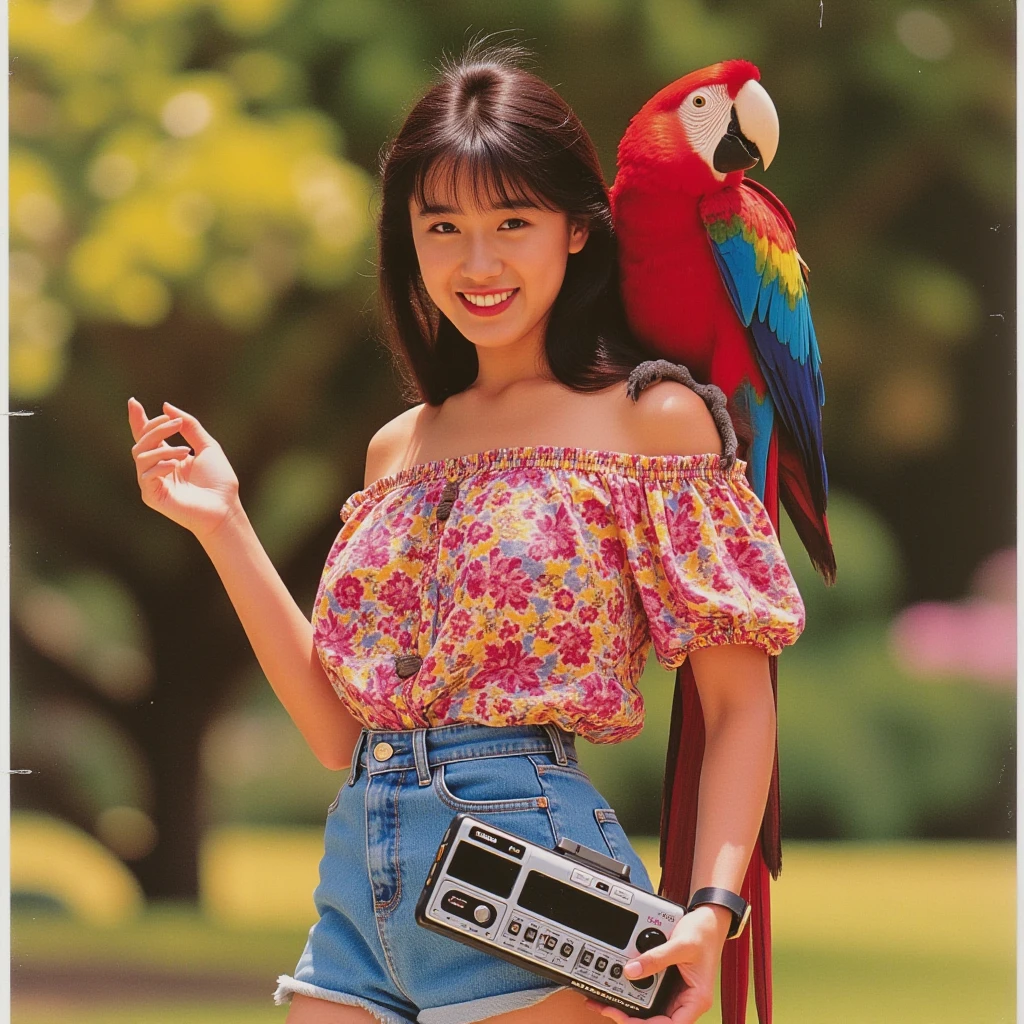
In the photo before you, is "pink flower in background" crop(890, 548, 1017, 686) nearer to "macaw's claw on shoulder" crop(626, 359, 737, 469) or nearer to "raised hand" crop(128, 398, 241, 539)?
"macaw's claw on shoulder" crop(626, 359, 737, 469)

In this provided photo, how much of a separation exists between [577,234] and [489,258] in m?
0.11

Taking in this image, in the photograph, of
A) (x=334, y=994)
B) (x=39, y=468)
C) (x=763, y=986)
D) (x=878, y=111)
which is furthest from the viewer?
(x=39, y=468)

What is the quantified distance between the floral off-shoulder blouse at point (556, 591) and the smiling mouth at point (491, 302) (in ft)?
0.40

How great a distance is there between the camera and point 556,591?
3.57 feet

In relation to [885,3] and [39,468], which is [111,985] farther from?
[885,3]

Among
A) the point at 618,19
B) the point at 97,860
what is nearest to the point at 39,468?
the point at 97,860

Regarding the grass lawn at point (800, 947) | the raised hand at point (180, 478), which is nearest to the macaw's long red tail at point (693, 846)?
the raised hand at point (180, 478)

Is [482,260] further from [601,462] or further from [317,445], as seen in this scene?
[317,445]

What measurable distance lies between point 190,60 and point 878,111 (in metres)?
1.57

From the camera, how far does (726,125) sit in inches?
51.3

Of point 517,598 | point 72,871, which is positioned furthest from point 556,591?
point 72,871

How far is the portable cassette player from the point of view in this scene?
98 centimetres

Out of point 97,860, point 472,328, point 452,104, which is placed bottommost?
point 97,860

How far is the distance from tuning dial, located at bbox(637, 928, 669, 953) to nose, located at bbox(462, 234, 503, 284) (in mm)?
544
